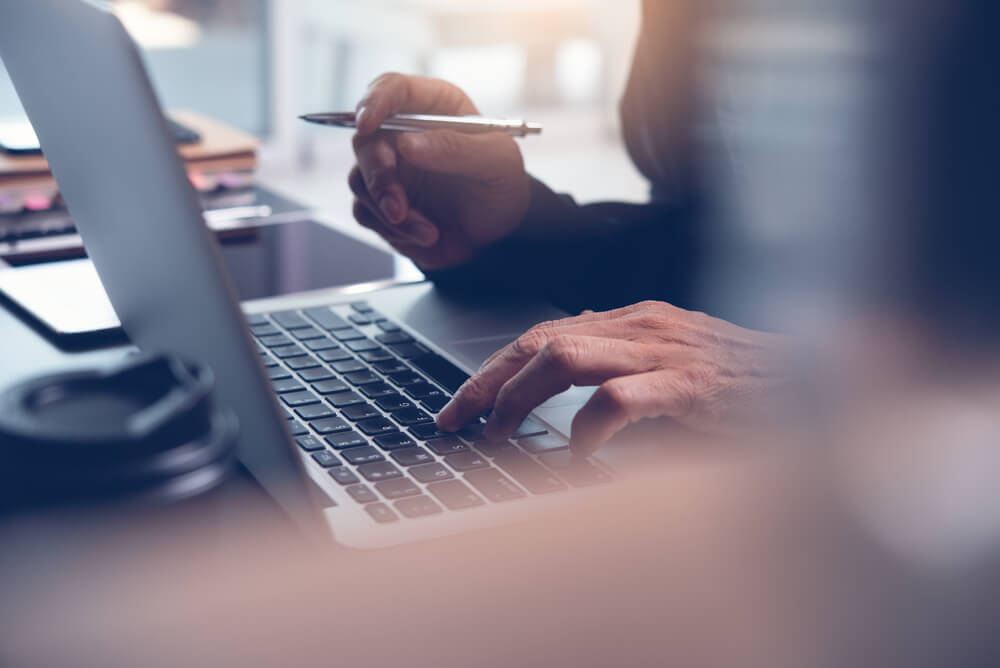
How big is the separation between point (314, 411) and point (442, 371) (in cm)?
10

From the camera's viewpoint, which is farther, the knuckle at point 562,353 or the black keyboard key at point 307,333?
→ the black keyboard key at point 307,333

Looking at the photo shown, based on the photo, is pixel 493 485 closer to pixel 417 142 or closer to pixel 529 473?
pixel 529 473

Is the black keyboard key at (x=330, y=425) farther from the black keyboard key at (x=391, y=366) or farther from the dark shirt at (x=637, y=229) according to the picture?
the dark shirt at (x=637, y=229)

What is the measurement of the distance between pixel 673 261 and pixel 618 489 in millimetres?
320

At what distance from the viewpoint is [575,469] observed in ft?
1.66

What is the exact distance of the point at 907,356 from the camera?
0.57 m

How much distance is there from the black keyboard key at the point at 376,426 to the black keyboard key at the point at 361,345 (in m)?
0.13

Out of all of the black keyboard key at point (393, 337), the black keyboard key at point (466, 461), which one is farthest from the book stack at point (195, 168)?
the black keyboard key at point (466, 461)

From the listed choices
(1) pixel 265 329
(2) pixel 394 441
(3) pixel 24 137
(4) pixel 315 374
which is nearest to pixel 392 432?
(2) pixel 394 441

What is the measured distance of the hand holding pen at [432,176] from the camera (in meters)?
0.79

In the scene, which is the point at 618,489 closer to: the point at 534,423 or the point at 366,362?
the point at 534,423

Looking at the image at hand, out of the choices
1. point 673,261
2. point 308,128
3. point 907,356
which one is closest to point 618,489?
point 907,356

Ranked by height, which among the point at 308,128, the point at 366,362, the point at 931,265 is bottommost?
the point at 308,128

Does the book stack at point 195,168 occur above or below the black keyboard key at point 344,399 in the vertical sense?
above
